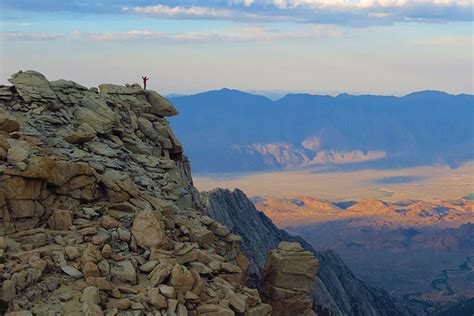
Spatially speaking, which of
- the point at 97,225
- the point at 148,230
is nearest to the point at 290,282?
the point at 148,230

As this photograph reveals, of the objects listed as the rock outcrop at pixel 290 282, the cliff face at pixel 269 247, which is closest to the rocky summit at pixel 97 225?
the rock outcrop at pixel 290 282

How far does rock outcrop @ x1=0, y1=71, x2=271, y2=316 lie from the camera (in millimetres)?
38844

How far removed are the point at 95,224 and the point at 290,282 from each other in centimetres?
1869

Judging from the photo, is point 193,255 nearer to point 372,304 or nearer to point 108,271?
point 108,271

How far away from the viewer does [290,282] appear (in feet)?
191

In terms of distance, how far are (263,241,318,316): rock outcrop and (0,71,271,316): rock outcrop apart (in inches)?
209

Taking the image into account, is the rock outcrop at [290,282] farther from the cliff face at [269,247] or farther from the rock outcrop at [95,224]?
the cliff face at [269,247]

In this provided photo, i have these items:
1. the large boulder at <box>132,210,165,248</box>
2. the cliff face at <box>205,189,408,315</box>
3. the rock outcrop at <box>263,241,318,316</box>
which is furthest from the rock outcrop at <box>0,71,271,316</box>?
the cliff face at <box>205,189,408,315</box>

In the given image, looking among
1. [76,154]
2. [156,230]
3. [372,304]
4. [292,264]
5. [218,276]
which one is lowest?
[372,304]

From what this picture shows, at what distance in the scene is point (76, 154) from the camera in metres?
50.6

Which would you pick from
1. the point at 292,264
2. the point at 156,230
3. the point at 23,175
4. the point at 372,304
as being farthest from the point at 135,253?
the point at 372,304

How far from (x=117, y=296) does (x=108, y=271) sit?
84.0 inches

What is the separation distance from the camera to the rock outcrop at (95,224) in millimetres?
38844

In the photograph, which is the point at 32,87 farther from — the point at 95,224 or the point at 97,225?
the point at 97,225
